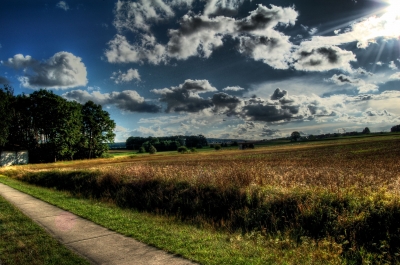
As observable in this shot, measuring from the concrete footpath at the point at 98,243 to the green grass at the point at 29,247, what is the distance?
0.23 meters

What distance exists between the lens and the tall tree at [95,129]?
66.3 m

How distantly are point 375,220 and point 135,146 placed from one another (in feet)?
433

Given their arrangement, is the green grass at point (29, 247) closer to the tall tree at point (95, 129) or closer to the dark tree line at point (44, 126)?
the dark tree line at point (44, 126)

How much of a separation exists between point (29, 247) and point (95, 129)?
65.9 m

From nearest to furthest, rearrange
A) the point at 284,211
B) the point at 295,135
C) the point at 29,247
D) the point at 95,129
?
the point at 29,247, the point at 284,211, the point at 95,129, the point at 295,135

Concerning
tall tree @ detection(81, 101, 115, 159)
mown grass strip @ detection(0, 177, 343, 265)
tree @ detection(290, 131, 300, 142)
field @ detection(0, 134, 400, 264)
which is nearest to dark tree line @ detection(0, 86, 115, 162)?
tall tree @ detection(81, 101, 115, 159)

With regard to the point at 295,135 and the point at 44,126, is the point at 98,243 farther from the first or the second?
the point at 295,135

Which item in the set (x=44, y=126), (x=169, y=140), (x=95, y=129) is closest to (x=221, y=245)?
(x=44, y=126)

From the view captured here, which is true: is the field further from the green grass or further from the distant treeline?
the distant treeline

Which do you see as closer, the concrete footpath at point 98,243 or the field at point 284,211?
the concrete footpath at point 98,243

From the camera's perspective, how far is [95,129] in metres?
67.4

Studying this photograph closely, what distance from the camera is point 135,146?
436ft

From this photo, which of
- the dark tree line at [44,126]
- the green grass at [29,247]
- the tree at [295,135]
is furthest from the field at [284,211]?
the tree at [295,135]

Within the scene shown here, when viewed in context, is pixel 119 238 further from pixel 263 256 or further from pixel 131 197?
pixel 131 197
